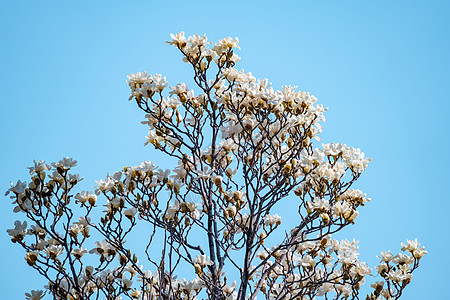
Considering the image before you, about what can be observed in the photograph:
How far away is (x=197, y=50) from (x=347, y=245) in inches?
76.7

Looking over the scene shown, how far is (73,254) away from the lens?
3900 millimetres

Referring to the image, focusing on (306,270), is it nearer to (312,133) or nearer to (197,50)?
(312,133)

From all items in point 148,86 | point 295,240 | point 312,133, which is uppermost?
point 148,86

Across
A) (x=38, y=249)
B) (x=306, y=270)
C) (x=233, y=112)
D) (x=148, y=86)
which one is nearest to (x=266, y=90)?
(x=233, y=112)

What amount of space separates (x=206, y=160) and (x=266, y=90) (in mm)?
782

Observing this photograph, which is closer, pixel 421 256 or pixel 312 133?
pixel 421 256

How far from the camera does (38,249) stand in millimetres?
3865

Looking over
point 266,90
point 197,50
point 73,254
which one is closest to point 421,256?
point 266,90

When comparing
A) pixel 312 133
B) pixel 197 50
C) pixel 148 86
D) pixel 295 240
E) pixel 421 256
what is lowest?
pixel 421 256

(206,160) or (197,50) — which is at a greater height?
(197,50)

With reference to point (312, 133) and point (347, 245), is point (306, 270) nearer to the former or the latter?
point (347, 245)

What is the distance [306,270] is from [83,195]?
181 centimetres

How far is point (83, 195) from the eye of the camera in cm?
382

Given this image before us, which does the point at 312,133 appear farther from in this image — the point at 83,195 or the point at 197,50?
the point at 83,195
